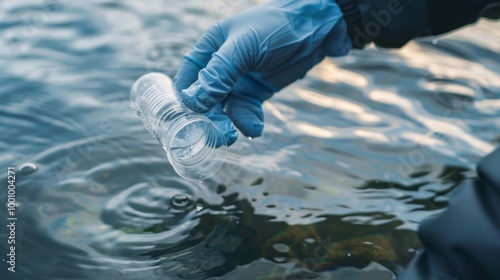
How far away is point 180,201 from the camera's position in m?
2.57

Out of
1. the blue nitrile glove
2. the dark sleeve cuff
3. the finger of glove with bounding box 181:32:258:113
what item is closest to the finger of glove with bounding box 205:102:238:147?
the blue nitrile glove

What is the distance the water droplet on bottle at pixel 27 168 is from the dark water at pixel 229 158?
18 mm

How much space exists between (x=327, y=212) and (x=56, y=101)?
1.44m

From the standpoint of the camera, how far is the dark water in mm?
2340

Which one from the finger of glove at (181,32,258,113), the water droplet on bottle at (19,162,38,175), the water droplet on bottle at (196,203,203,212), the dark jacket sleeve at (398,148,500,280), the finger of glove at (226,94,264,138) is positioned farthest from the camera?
the water droplet on bottle at (19,162,38,175)

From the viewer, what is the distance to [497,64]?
12.0 feet

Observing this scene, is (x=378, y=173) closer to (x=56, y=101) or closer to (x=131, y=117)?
(x=131, y=117)

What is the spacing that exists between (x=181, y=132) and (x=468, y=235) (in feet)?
3.59

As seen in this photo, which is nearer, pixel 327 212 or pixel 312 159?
pixel 327 212

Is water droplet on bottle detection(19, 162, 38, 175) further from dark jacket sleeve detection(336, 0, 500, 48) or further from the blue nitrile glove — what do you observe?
dark jacket sleeve detection(336, 0, 500, 48)

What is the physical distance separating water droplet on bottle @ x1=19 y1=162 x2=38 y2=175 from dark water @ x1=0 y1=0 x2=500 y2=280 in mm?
18

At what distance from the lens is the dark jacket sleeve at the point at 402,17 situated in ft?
8.10

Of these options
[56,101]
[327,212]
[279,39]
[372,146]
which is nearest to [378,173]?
[372,146]

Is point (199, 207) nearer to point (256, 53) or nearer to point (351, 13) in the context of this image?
point (256, 53)
